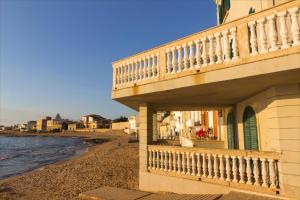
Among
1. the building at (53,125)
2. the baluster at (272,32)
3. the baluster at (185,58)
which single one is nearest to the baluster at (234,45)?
the baluster at (272,32)

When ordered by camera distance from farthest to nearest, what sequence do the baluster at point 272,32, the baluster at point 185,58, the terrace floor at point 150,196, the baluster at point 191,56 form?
1. the baluster at point 185,58
2. the baluster at point 191,56
3. the terrace floor at point 150,196
4. the baluster at point 272,32

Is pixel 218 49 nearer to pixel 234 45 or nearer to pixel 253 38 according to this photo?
pixel 234 45

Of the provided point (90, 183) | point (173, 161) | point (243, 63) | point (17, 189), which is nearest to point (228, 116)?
point (173, 161)

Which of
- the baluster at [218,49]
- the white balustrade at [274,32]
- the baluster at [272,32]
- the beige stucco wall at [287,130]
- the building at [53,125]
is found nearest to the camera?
the white balustrade at [274,32]

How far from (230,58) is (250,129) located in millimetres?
4416

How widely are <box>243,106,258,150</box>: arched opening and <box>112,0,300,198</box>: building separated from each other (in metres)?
0.04

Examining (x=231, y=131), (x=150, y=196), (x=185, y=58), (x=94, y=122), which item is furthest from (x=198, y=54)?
(x=94, y=122)

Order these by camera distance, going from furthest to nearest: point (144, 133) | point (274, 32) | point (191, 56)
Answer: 1. point (144, 133)
2. point (191, 56)
3. point (274, 32)

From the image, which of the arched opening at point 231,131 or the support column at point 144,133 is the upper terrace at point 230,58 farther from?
the arched opening at point 231,131

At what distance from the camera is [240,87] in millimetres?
6996

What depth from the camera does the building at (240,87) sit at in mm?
5445

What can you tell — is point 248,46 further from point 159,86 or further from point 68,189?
point 68,189

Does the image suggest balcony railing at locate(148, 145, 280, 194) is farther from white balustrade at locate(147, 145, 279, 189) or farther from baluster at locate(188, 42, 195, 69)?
baluster at locate(188, 42, 195, 69)

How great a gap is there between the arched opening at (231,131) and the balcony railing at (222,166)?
13.9ft
